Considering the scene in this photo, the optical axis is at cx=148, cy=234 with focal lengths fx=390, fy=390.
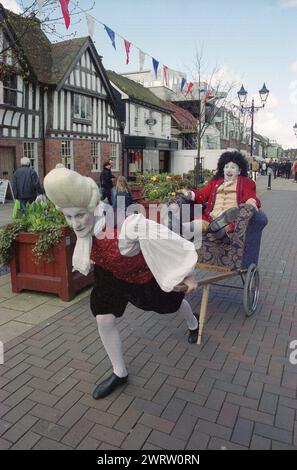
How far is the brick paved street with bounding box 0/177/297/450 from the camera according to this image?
2389 mm

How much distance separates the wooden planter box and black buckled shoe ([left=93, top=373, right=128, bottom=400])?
5.79 ft

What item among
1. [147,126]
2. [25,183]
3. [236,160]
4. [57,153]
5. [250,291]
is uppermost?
[147,126]

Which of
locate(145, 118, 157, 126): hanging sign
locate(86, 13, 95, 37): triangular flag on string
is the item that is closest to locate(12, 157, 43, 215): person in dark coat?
locate(86, 13, 95, 37): triangular flag on string

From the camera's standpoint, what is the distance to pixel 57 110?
18062 mm

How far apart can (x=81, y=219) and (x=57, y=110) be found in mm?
17057

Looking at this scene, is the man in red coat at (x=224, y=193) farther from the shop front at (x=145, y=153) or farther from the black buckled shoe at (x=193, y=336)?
the shop front at (x=145, y=153)

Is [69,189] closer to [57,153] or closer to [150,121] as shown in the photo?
[57,153]

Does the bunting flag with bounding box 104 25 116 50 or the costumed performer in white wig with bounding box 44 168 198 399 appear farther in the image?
the bunting flag with bounding box 104 25 116 50

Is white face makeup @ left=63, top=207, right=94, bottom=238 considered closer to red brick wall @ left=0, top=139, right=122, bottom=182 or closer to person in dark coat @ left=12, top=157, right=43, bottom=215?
person in dark coat @ left=12, top=157, right=43, bottom=215

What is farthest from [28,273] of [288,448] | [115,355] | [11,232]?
[288,448]

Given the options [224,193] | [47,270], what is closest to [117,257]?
[47,270]

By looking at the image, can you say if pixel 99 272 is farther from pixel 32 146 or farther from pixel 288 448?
pixel 32 146

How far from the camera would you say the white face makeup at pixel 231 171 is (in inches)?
184
